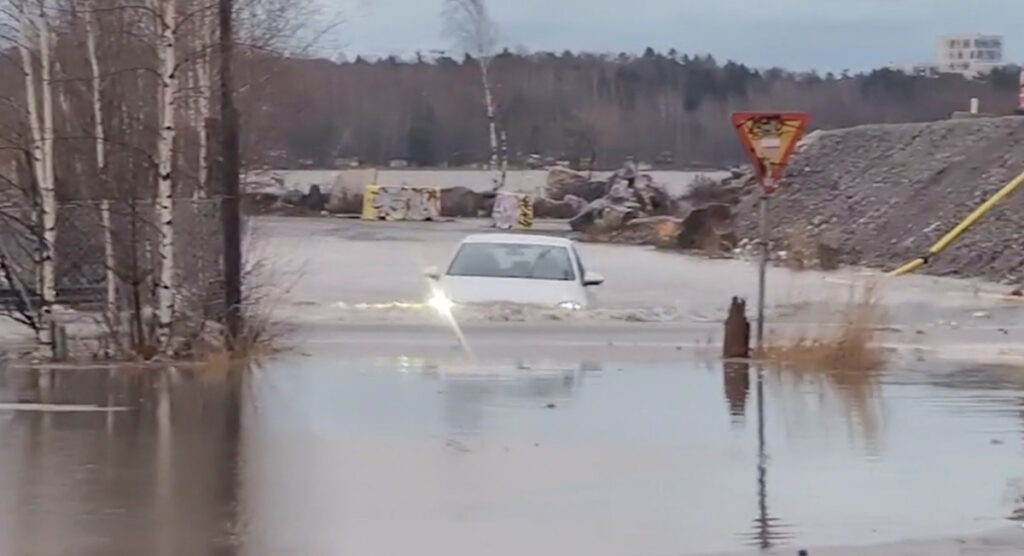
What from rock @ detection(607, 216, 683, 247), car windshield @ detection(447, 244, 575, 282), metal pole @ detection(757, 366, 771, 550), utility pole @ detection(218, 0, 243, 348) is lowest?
rock @ detection(607, 216, 683, 247)

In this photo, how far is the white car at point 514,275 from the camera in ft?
67.7

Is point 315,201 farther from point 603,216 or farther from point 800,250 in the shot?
point 800,250

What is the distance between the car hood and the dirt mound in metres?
16.0

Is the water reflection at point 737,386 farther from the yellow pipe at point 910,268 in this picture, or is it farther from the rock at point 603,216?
the rock at point 603,216

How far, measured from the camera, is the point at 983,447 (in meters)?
11.5

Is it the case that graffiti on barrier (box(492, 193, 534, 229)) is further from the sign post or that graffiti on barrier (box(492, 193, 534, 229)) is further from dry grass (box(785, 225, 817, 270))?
the sign post

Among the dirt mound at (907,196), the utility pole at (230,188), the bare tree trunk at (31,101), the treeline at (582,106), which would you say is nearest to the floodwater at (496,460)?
the utility pole at (230,188)

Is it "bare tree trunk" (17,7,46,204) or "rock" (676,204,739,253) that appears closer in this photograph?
"bare tree trunk" (17,7,46,204)

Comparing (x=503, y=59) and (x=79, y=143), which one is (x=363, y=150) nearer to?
(x=503, y=59)

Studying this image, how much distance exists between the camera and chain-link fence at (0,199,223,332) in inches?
631

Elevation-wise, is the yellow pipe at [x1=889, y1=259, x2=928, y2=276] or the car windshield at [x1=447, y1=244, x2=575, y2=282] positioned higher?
the car windshield at [x1=447, y1=244, x2=575, y2=282]

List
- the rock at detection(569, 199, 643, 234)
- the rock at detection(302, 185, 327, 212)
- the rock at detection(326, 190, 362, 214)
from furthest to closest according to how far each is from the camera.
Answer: the rock at detection(302, 185, 327, 212) → the rock at detection(326, 190, 362, 214) → the rock at detection(569, 199, 643, 234)

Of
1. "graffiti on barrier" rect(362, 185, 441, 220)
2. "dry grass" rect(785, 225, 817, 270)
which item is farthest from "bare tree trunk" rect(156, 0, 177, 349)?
"graffiti on barrier" rect(362, 185, 441, 220)

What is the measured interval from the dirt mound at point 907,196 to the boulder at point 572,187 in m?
15.4
